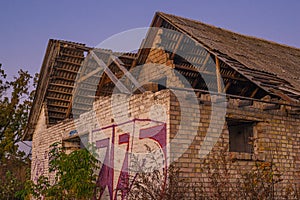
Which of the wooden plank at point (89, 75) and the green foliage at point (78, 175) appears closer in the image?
the green foliage at point (78, 175)

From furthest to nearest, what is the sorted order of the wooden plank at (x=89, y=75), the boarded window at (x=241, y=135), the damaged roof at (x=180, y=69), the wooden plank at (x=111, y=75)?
the wooden plank at (x=89, y=75) → the wooden plank at (x=111, y=75) → the boarded window at (x=241, y=135) → the damaged roof at (x=180, y=69)

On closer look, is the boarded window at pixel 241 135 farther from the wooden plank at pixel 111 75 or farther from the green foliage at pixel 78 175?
the green foliage at pixel 78 175

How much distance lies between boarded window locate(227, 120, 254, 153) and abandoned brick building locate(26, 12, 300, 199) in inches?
0.9

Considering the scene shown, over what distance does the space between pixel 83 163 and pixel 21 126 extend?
46.0ft

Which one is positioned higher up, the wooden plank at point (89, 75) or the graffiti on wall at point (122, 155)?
the wooden plank at point (89, 75)

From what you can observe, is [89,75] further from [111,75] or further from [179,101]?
[179,101]

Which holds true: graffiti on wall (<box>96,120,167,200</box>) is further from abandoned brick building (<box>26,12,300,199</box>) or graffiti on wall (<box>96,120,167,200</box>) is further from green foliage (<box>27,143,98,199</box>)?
green foliage (<box>27,143,98,199</box>)

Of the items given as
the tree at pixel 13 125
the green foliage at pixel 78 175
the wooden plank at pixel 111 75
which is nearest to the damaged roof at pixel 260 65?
the wooden plank at pixel 111 75

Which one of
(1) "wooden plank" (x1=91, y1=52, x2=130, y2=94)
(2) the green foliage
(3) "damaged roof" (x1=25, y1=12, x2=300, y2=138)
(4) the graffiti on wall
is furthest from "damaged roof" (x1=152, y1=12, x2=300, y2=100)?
(2) the green foliage

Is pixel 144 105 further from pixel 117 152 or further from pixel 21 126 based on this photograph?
pixel 21 126

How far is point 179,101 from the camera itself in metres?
7.42

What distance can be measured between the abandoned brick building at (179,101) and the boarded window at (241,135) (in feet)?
0.07

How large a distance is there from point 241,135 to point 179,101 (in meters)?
2.22

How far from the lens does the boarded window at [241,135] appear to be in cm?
859
